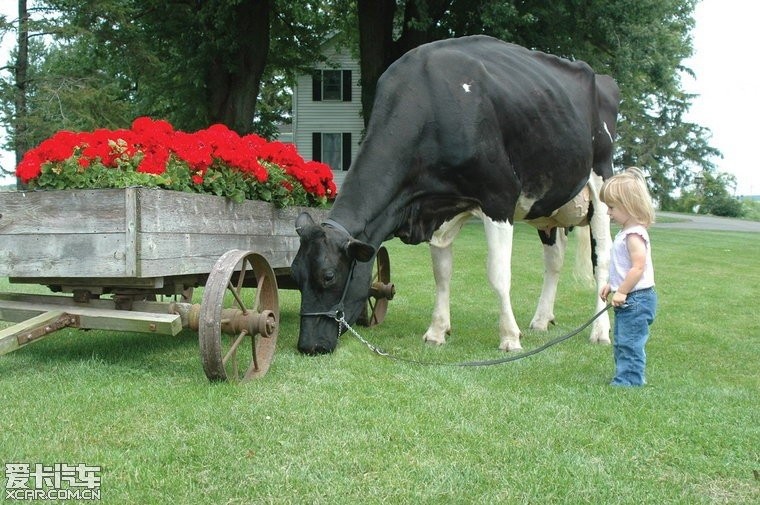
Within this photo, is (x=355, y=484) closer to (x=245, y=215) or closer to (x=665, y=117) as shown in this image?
(x=245, y=215)

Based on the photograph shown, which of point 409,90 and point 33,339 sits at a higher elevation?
point 409,90

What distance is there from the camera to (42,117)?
19547 mm

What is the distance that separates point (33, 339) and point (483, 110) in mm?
3673

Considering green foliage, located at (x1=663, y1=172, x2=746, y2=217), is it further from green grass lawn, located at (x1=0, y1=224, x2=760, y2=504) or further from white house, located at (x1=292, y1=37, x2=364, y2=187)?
green grass lawn, located at (x1=0, y1=224, x2=760, y2=504)

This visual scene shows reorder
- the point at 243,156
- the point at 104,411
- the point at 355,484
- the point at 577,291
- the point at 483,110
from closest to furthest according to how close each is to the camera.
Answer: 1. the point at 355,484
2. the point at 104,411
3. the point at 243,156
4. the point at 483,110
5. the point at 577,291

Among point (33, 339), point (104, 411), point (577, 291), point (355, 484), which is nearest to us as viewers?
point (355, 484)

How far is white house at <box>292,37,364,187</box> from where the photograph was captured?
33781 millimetres

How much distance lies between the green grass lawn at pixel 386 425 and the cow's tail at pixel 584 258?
154 cm

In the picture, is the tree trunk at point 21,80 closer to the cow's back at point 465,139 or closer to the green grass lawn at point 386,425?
the green grass lawn at point 386,425

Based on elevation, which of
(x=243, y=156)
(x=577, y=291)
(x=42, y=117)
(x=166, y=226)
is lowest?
(x=577, y=291)

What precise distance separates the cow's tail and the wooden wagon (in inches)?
156

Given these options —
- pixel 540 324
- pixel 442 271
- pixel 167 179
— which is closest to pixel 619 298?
pixel 442 271

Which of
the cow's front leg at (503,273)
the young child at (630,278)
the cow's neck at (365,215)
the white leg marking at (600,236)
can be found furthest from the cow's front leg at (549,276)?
the young child at (630,278)

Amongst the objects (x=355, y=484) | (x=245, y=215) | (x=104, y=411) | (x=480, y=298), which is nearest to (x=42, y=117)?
(x=480, y=298)
